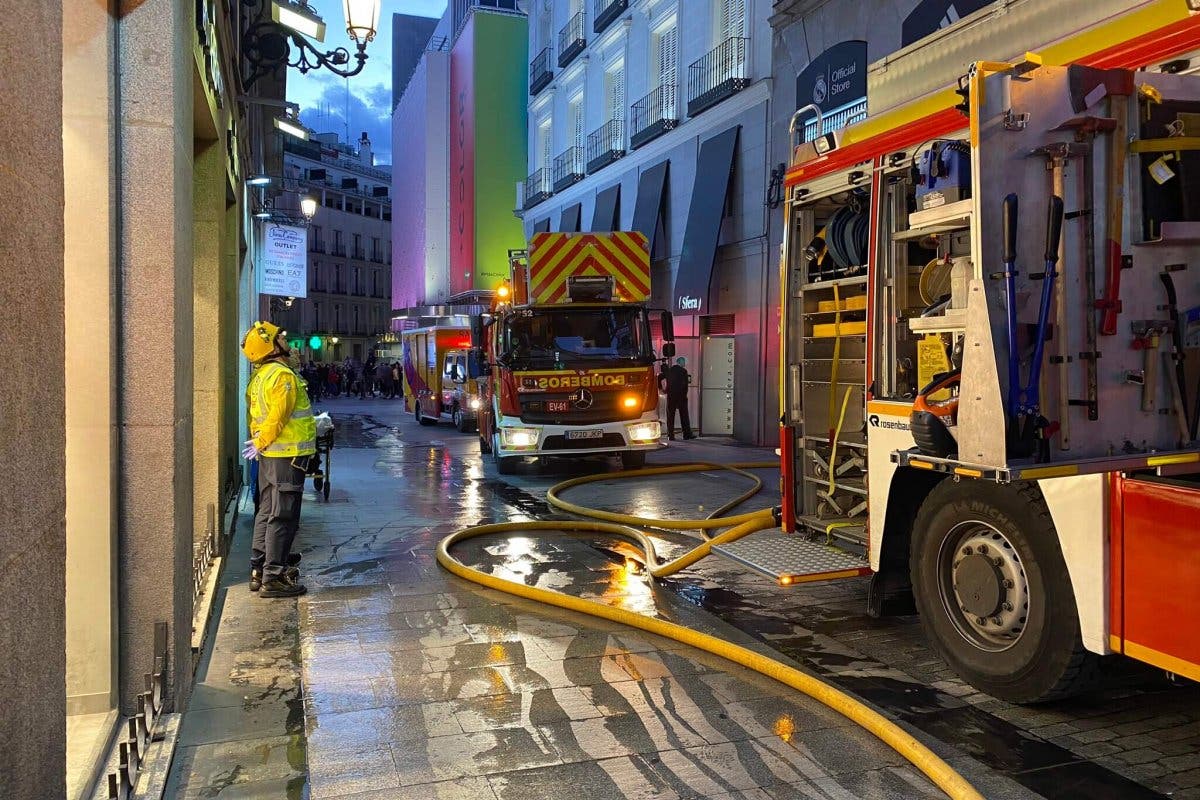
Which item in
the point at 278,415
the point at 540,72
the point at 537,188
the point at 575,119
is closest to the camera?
the point at 278,415

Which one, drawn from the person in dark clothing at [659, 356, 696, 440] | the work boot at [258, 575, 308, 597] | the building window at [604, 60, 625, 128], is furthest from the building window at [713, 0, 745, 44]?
the work boot at [258, 575, 308, 597]

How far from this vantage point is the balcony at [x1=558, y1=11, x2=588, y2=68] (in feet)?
97.2

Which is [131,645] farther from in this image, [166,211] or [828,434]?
[828,434]

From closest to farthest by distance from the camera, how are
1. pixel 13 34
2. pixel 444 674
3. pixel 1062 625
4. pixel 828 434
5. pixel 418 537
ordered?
pixel 13 34, pixel 1062 625, pixel 444 674, pixel 828 434, pixel 418 537

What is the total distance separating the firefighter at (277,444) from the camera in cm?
677

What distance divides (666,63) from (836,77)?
8.57 meters

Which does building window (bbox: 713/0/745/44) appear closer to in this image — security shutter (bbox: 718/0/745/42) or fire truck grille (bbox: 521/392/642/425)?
security shutter (bbox: 718/0/745/42)

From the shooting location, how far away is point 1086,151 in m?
4.35

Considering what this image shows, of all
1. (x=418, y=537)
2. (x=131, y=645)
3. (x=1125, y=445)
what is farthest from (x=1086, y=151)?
(x=418, y=537)

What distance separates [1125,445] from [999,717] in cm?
139

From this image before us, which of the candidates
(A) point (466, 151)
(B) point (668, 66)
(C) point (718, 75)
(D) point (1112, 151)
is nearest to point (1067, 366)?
(D) point (1112, 151)

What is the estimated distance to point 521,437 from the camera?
1330 cm

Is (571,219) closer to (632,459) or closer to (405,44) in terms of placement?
(632,459)

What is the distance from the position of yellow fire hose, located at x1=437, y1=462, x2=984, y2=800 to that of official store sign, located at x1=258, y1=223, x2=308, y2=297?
18.6ft
